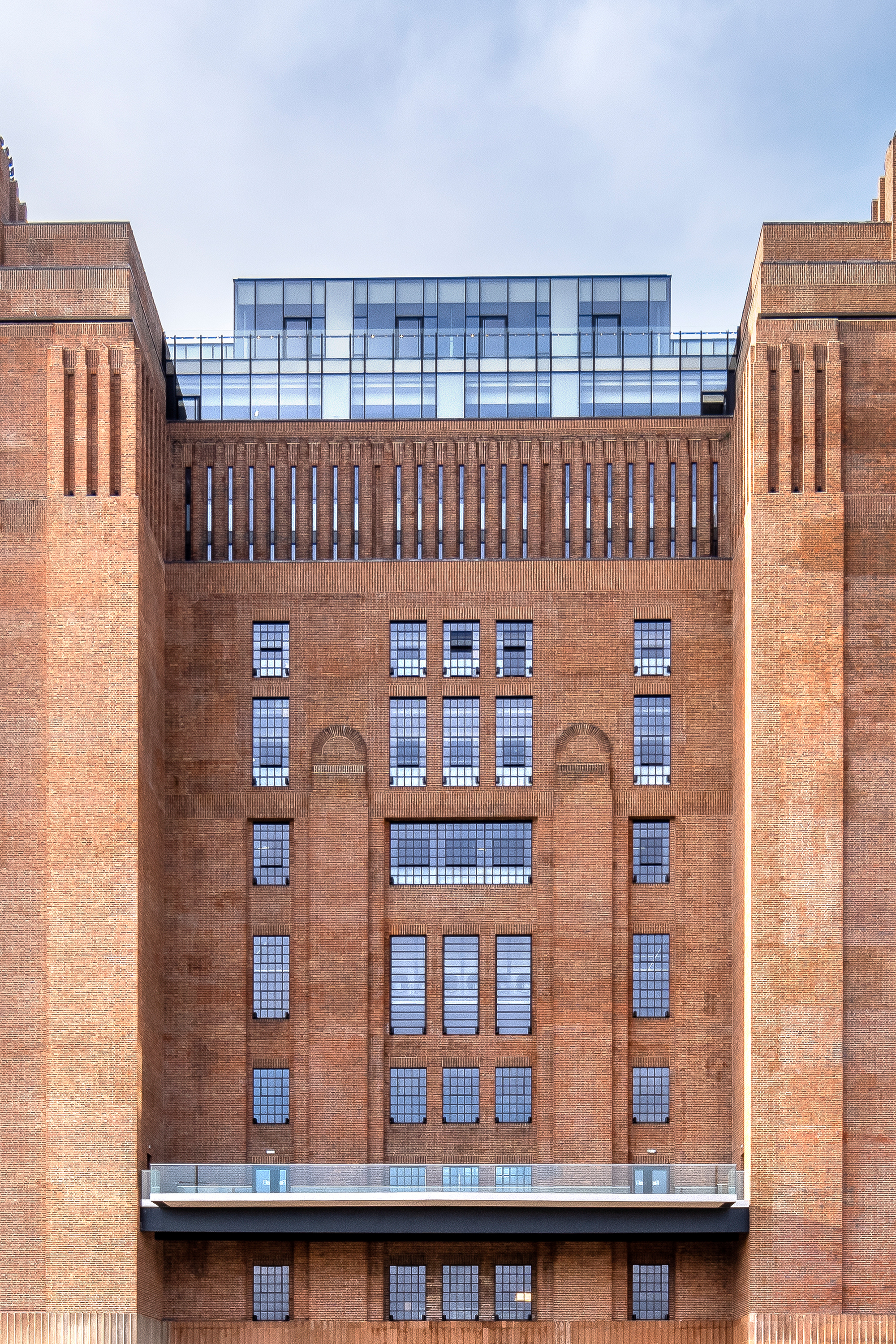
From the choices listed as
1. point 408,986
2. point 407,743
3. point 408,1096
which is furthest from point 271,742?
point 408,1096

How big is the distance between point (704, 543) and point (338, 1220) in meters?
22.2

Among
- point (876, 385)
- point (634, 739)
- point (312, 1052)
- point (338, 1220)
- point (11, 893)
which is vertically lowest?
point (338, 1220)

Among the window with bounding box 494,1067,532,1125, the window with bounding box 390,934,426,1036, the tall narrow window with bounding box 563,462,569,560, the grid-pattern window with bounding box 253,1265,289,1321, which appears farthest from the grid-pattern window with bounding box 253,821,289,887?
the tall narrow window with bounding box 563,462,569,560

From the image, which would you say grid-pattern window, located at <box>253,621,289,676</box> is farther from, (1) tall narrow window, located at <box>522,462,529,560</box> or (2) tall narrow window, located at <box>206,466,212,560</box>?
(1) tall narrow window, located at <box>522,462,529,560</box>

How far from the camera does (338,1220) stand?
47250mm

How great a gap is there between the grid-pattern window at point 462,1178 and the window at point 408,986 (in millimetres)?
4039

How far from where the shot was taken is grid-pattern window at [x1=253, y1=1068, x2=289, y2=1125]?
1997 inches

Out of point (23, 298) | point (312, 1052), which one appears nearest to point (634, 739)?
point (312, 1052)

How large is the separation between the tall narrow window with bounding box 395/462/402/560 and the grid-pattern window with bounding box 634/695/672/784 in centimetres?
838

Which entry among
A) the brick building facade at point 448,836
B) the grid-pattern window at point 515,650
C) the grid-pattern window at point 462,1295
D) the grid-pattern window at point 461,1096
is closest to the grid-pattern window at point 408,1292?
the brick building facade at point 448,836

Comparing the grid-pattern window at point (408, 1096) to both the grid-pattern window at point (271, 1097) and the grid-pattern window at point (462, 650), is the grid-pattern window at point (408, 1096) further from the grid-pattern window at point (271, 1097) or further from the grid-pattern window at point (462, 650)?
the grid-pattern window at point (462, 650)

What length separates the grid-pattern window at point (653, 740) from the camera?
52000mm

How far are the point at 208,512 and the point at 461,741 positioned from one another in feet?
34.4

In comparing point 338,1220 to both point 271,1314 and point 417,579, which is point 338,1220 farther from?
point 417,579
